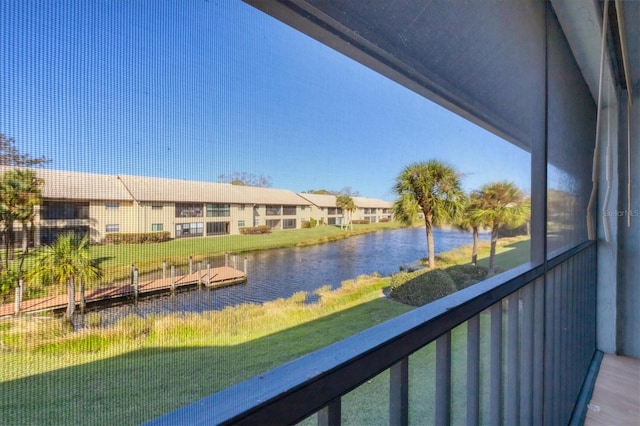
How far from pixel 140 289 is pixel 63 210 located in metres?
0.12

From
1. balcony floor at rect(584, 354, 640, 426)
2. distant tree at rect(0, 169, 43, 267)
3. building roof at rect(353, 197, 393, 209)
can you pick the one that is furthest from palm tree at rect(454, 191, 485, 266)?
balcony floor at rect(584, 354, 640, 426)

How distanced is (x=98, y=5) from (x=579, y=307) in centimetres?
297

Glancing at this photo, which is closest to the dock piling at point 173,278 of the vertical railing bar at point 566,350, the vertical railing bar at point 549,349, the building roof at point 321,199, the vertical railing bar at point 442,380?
the building roof at point 321,199

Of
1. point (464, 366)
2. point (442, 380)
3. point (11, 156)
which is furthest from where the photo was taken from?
point (464, 366)

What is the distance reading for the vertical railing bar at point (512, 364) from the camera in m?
1.21

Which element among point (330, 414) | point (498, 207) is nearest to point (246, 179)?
point (330, 414)

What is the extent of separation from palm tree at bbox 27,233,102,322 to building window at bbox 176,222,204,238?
Result: 0.33 feet

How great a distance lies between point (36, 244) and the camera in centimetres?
30

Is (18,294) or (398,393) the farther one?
(398,393)

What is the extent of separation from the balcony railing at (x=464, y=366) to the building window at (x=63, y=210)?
0.85ft

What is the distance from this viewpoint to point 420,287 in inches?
33.9

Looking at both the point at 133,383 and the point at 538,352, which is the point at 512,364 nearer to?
the point at 538,352

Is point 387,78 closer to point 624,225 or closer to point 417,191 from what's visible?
point 417,191

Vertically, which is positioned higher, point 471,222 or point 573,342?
point 471,222
